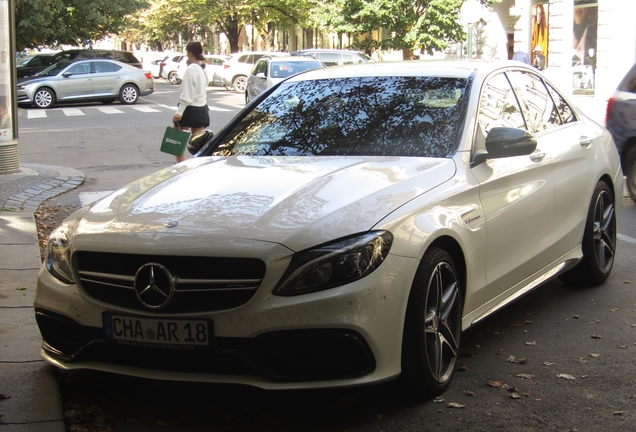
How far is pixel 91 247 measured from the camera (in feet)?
13.3

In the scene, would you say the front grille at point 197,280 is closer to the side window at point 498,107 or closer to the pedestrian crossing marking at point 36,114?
the side window at point 498,107

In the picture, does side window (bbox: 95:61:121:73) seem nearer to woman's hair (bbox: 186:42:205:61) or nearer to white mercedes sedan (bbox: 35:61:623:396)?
woman's hair (bbox: 186:42:205:61)

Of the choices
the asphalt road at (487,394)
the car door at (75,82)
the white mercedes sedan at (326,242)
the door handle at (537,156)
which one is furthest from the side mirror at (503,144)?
the car door at (75,82)

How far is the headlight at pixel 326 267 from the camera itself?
3.71m

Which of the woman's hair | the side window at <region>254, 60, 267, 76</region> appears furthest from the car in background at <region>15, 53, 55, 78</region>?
the woman's hair

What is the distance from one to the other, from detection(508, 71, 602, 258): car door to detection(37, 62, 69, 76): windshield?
26.5 m

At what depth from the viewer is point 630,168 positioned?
33.2 ft

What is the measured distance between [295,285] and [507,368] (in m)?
1.59

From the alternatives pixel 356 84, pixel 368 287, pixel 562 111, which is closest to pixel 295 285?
pixel 368 287

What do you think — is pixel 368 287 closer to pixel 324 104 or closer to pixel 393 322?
pixel 393 322

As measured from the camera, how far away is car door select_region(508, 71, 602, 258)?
5.64m

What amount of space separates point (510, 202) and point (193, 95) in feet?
→ 22.9

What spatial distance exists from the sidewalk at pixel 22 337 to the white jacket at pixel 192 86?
2.11 meters

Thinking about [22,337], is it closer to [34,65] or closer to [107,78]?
[107,78]
